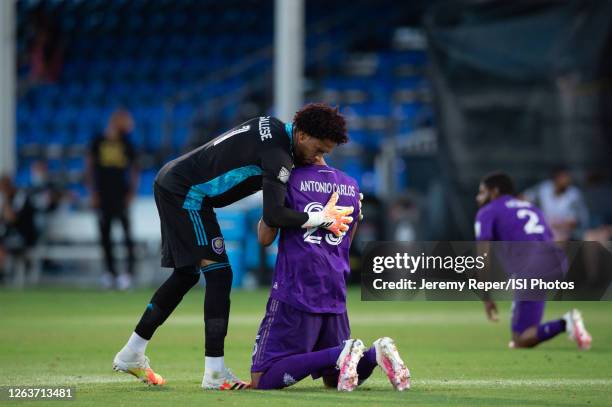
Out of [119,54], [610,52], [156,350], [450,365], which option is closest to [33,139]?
[119,54]

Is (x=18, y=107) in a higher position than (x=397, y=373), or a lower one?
higher

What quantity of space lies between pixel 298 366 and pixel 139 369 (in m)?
1.05

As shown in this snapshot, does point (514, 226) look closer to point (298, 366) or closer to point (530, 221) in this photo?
point (530, 221)

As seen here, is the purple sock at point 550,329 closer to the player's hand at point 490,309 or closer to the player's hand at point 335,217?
the player's hand at point 490,309

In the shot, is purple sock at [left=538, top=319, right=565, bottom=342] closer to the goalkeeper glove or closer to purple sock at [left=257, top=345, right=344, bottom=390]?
the goalkeeper glove

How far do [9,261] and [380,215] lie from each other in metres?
6.37

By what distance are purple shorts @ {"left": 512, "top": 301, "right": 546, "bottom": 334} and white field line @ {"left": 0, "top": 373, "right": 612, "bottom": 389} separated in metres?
2.47

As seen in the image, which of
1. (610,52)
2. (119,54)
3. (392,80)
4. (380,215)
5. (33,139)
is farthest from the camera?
(119,54)

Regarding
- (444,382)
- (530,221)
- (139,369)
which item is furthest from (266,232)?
(530,221)

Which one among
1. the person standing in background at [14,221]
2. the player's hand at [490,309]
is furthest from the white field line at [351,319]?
the person standing in background at [14,221]

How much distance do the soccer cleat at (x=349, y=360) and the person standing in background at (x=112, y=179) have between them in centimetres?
1124

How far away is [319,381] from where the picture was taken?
309 inches

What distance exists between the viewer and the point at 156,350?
9.90 m

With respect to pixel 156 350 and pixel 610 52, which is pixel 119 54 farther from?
pixel 156 350
